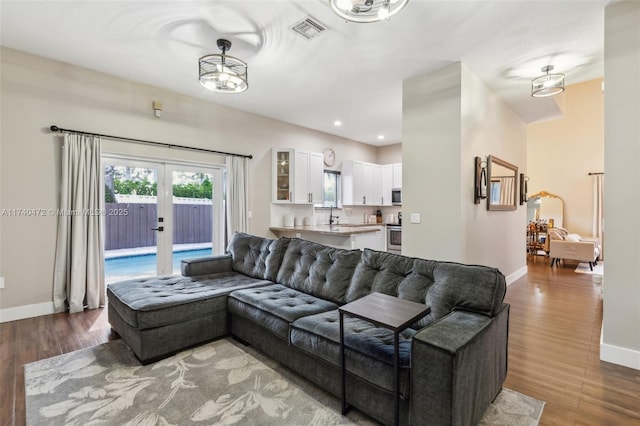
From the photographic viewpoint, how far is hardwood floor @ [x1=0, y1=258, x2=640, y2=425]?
1.93 m

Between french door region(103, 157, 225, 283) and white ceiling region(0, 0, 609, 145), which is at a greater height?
white ceiling region(0, 0, 609, 145)

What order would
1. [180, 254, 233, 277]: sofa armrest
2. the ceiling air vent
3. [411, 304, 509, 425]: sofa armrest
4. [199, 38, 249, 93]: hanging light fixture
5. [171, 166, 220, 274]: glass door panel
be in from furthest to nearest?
[171, 166, 220, 274]: glass door panel < [180, 254, 233, 277]: sofa armrest < [199, 38, 249, 93]: hanging light fixture < the ceiling air vent < [411, 304, 509, 425]: sofa armrest

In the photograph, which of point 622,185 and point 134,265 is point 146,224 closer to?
point 134,265

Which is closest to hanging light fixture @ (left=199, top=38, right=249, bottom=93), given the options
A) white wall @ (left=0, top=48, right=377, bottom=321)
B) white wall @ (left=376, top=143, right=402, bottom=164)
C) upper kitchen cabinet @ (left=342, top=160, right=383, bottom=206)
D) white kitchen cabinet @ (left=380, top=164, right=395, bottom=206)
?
white wall @ (left=0, top=48, right=377, bottom=321)

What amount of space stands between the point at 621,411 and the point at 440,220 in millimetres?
2220

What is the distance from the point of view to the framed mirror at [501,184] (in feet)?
13.9

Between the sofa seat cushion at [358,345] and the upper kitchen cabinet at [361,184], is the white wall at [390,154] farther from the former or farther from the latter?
the sofa seat cushion at [358,345]

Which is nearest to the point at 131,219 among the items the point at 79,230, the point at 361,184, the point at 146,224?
the point at 146,224

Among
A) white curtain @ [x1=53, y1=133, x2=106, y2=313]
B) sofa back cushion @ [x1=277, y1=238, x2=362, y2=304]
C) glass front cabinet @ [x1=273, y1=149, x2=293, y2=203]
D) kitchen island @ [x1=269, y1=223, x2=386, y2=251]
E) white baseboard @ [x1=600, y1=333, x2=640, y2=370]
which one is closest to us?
white baseboard @ [x1=600, y1=333, x2=640, y2=370]

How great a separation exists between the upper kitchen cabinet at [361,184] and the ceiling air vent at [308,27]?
4391 mm

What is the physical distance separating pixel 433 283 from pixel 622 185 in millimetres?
1872

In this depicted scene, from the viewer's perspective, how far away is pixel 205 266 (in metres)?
3.63

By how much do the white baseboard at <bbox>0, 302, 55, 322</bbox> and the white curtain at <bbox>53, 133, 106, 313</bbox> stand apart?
0.09 m

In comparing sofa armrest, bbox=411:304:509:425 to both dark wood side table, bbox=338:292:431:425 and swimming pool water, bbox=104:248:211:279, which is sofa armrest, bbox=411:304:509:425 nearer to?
dark wood side table, bbox=338:292:431:425
